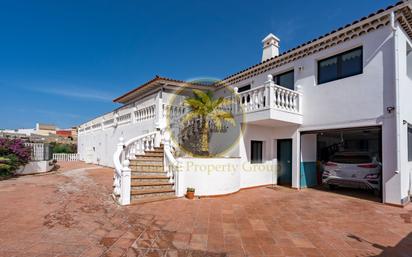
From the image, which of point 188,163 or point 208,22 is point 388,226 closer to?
point 188,163

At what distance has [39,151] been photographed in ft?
42.0

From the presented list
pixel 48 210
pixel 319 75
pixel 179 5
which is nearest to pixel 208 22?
pixel 179 5

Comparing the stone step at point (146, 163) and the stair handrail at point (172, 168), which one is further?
the stone step at point (146, 163)

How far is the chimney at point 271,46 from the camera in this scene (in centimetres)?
1246

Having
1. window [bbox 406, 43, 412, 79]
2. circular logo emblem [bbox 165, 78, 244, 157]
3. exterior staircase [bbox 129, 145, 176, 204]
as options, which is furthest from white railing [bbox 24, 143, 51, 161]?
window [bbox 406, 43, 412, 79]

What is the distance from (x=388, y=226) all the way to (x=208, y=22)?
11.4m

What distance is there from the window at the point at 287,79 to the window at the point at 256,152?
3076mm

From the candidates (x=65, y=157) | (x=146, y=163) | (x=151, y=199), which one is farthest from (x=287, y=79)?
(x=65, y=157)

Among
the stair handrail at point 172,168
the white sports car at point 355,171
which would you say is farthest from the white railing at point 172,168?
the white sports car at point 355,171

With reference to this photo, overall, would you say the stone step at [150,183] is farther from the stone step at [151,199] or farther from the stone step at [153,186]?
the stone step at [151,199]

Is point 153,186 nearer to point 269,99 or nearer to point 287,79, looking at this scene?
point 269,99

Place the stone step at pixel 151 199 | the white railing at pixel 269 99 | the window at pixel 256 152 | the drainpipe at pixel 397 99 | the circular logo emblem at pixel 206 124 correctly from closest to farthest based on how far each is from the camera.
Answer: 1. the stone step at pixel 151 199
2. the drainpipe at pixel 397 99
3. the white railing at pixel 269 99
4. the circular logo emblem at pixel 206 124
5. the window at pixel 256 152

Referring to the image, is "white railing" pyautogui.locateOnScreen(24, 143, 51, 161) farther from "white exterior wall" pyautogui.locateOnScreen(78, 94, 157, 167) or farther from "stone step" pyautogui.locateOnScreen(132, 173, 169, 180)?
"stone step" pyautogui.locateOnScreen(132, 173, 169, 180)

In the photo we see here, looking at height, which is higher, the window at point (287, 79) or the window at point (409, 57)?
the window at point (409, 57)
